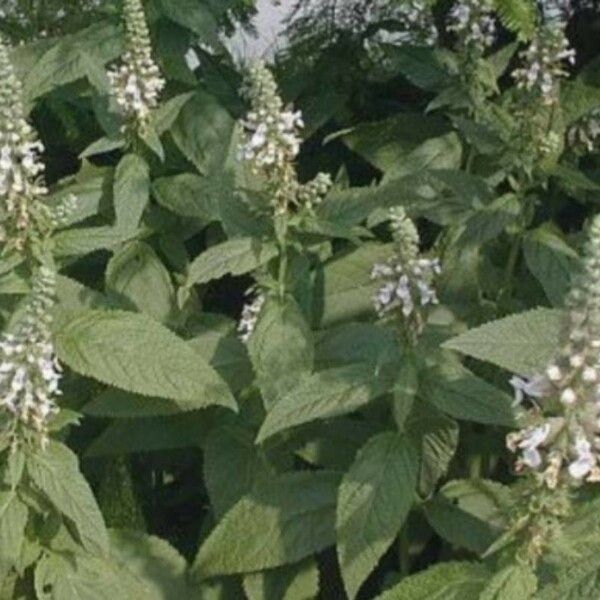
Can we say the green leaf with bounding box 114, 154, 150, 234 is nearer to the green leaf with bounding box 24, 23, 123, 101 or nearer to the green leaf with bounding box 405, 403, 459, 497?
the green leaf with bounding box 24, 23, 123, 101

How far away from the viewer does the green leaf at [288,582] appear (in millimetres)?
3340

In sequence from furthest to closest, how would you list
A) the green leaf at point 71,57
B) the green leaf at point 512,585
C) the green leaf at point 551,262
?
the green leaf at point 71,57
the green leaf at point 551,262
the green leaf at point 512,585

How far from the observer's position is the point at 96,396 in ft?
11.8

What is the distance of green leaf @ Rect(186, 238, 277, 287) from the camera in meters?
3.24

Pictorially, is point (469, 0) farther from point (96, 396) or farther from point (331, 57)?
point (96, 396)

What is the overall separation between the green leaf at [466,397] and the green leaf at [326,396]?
104 millimetres

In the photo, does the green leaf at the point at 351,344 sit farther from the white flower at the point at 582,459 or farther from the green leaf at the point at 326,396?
the white flower at the point at 582,459

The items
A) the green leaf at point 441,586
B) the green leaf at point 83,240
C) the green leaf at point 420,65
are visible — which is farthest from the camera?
the green leaf at point 420,65

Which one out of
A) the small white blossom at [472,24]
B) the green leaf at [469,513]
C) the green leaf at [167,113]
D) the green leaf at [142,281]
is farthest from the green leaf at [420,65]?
the green leaf at [469,513]

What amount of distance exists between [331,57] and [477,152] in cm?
90

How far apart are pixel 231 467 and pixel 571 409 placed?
1.28 meters

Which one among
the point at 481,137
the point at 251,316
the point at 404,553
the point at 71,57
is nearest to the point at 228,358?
the point at 251,316

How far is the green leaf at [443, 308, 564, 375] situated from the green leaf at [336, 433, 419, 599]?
47 cm

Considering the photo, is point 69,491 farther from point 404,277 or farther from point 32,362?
point 404,277
